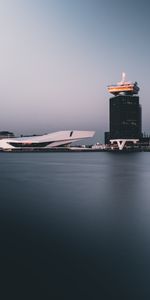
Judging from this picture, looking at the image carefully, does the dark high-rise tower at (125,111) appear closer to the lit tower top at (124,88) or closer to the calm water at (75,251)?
the lit tower top at (124,88)

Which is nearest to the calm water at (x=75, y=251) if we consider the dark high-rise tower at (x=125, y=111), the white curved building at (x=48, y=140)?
the white curved building at (x=48, y=140)

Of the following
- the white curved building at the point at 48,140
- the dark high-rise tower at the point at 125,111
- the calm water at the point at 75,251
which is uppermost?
the dark high-rise tower at the point at 125,111

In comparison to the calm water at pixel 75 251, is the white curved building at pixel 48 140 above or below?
above

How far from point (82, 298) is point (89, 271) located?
1.35 meters

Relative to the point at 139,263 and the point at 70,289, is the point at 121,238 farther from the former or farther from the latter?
the point at 70,289

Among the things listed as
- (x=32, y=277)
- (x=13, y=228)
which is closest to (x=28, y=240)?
(x=13, y=228)

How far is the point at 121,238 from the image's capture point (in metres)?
10.3

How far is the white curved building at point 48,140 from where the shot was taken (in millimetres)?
151625

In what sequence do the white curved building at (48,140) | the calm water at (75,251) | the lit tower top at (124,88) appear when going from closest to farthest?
the calm water at (75,251), the white curved building at (48,140), the lit tower top at (124,88)

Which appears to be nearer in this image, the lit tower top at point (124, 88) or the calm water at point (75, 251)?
the calm water at point (75, 251)

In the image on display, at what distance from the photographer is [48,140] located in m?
152

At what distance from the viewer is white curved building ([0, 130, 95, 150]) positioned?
15162 cm

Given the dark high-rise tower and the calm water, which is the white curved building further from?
the calm water

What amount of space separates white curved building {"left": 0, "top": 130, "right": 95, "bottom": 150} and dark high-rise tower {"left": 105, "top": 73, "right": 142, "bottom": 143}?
80.0ft
